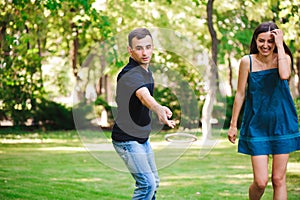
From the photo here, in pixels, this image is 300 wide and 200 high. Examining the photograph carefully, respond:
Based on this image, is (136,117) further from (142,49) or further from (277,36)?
(277,36)

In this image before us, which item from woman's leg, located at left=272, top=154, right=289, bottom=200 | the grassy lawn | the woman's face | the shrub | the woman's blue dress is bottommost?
the shrub

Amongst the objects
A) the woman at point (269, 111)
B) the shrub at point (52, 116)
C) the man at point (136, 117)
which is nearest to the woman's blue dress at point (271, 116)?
the woman at point (269, 111)

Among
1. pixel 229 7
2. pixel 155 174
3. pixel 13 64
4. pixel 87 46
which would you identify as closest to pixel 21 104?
pixel 13 64

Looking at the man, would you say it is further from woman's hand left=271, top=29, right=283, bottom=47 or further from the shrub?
the shrub

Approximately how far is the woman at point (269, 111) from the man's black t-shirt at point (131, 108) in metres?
0.86

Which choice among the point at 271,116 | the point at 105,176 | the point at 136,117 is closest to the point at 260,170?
the point at 271,116

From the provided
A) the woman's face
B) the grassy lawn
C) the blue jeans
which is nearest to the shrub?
the grassy lawn

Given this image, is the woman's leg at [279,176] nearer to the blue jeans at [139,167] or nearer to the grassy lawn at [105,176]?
the blue jeans at [139,167]

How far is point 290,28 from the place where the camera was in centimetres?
1162

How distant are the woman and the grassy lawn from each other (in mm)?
1796

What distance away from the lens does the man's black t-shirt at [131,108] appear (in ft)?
14.0

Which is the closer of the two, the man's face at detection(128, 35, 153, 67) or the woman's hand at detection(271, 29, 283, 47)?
the man's face at detection(128, 35, 153, 67)

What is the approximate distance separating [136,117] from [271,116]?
1.07m

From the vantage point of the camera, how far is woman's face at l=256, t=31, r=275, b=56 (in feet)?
14.9
